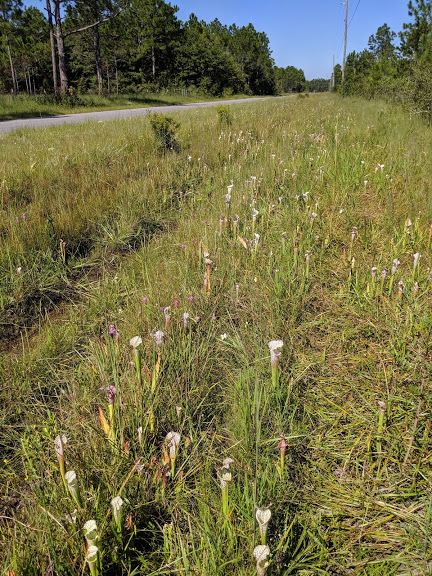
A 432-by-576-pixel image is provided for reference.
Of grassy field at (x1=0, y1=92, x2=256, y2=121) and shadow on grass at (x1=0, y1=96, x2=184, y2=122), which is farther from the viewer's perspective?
grassy field at (x1=0, y1=92, x2=256, y2=121)

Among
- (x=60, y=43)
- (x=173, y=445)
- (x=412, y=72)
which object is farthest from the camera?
(x=60, y=43)

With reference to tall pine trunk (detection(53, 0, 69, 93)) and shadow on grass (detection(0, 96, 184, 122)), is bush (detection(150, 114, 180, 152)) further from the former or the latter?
tall pine trunk (detection(53, 0, 69, 93))

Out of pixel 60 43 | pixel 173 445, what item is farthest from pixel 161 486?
pixel 60 43

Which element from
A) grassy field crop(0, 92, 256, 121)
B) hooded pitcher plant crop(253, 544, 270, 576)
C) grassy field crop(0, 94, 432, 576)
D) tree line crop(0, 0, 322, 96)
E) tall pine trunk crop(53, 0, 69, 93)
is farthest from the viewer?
tree line crop(0, 0, 322, 96)

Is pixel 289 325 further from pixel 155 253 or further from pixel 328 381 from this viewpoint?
pixel 155 253

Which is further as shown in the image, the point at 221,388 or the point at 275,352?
the point at 221,388

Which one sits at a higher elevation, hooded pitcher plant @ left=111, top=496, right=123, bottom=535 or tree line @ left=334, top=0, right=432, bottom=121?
tree line @ left=334, top=0, right=432, bottom=121

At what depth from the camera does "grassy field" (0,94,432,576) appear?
1.16 metres

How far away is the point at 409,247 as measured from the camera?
2.87 m

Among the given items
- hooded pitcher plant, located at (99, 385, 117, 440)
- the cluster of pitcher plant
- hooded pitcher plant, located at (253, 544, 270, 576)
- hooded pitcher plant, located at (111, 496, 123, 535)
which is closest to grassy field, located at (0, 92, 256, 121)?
hooded pitcher plant, located at (99, 385, 117, 440)

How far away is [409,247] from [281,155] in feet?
9.97

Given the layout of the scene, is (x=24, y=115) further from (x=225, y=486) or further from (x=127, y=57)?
(x=127, y=57)

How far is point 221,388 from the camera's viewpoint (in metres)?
1.85

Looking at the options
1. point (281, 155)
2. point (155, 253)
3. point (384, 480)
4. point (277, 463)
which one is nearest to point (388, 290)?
point (384, 480)
